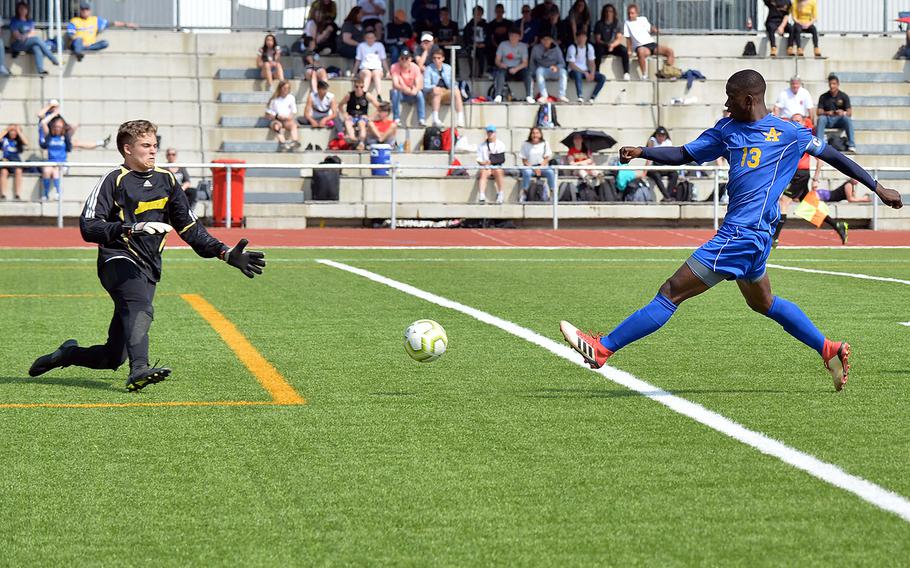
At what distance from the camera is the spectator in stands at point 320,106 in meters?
30.8

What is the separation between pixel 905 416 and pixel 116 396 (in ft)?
12.9

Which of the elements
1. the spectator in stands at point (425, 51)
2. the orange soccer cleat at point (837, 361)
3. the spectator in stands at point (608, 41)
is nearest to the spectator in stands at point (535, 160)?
the spectator in stands at point (425, 51)

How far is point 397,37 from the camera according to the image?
33.0 meters

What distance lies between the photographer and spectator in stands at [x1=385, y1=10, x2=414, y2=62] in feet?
108

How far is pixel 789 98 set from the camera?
30.2m

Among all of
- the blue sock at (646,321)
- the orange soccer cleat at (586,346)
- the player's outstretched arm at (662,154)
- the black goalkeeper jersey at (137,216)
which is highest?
the player's outstretched arm at (662,154)

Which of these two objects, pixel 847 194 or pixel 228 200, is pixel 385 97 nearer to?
pixel 228 200

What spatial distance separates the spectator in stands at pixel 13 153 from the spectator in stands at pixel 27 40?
282 centimetres

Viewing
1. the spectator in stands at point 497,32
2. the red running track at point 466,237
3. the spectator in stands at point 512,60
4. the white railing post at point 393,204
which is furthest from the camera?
the spectator in stands at point 497,32

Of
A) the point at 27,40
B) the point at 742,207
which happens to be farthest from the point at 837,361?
the point at 27,40

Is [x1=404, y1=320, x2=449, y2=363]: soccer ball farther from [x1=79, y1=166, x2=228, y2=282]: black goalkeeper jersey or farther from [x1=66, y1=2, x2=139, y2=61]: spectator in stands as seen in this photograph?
[x1=66, y1=2, x2=139, y2=61]: spectator in stands

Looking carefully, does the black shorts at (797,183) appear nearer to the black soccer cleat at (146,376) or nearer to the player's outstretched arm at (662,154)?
the player's outstretched arm at (662,154)

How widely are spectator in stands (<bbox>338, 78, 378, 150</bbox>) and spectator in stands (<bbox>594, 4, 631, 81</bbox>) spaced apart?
568cm

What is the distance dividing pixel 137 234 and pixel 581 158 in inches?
855
